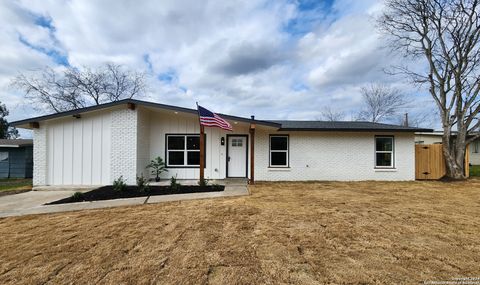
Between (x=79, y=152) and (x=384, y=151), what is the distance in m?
13.4

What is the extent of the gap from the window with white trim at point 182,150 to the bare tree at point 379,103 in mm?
24910

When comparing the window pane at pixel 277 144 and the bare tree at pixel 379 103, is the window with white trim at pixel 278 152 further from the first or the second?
the bare tree at pixel 379 103

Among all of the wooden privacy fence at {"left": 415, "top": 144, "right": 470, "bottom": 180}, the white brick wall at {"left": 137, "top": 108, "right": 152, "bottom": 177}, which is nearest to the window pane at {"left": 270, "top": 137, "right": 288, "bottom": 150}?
the white brick wall at {"left": 137, "top": 108, "right": 152, "bottom": 177}

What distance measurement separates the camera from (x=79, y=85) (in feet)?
71.5

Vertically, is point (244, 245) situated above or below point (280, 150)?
below

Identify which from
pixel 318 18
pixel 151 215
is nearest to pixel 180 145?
pixel 151 215

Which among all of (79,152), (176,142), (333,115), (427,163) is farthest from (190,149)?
(333,115)

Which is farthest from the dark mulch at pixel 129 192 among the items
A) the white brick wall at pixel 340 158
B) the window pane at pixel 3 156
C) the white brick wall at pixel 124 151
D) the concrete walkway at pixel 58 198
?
the window pane at pixel 3 156

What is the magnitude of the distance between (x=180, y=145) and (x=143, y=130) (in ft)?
5.64

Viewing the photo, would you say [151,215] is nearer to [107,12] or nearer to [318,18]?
[107,12]

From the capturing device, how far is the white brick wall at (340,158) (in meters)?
10.6

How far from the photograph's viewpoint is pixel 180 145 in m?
10.4

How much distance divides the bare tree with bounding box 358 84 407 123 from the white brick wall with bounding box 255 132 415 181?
19472 mm

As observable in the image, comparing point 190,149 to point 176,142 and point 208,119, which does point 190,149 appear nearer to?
point 176,142
